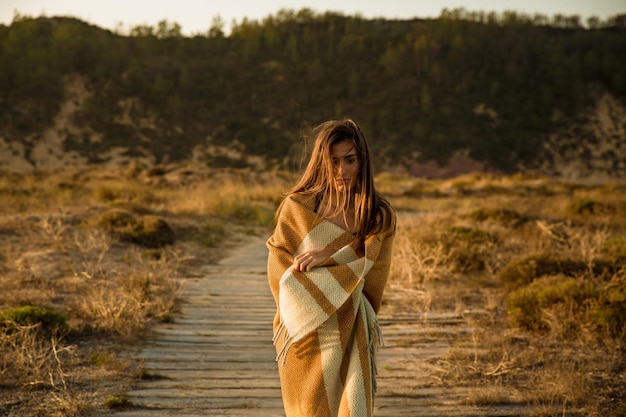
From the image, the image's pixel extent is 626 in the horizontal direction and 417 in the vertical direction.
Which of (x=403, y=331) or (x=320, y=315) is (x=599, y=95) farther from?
(x=320, y=315)

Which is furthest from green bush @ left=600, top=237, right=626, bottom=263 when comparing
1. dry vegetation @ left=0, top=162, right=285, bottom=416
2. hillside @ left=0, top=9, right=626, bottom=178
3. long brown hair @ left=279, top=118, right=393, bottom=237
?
hillside @ left=0, top=9, right=626, bottom=178

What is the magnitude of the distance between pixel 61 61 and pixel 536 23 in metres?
55.2

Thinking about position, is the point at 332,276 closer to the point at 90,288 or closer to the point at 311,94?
the point at 90,288

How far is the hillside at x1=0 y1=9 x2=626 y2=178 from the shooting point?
5016cm

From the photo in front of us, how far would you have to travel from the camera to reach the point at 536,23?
76812 mm

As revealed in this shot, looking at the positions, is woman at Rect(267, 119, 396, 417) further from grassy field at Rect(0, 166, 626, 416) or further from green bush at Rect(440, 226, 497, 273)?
green bush at Rect(440, 226, 497, 273)

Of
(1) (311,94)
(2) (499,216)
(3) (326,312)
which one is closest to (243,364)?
(3) (326,312)

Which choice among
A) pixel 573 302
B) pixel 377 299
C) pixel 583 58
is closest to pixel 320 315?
pixel 377 299

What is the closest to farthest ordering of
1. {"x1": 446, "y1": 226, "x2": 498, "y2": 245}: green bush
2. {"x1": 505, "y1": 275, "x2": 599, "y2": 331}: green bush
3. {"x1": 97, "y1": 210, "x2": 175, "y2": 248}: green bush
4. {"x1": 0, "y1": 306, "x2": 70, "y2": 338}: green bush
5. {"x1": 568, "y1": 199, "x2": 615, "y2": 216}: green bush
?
1. {"x1": 0, "y1": 306, "x2": 70, "y2": 338}: green bush
2. {"x1": 505, "y1": 275, "x2": 599, "y2": 331}: green bush
3. {"x1": 446, "y1": 226, "x2": 498, "y2": 245}: green bush
4. {"x1": 97, "y1": 210, "x2": 175, "y2": 248}: green bush
5. {"x1": 568, "y1": 199, "x2": 615, "y2": 216}: green bush

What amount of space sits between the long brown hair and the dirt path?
6.69 feet

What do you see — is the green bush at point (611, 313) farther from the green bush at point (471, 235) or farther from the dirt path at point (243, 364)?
the green bush at point (471, 235)

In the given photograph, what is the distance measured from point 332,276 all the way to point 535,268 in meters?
6.05

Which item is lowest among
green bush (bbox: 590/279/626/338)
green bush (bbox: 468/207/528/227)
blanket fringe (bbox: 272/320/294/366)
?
green bush (bbox: 468/207/528/227)

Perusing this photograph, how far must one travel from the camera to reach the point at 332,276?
2738mm
